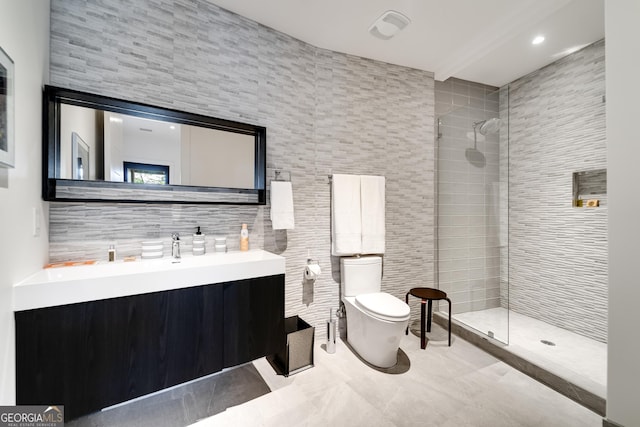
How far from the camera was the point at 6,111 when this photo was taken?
0.97m

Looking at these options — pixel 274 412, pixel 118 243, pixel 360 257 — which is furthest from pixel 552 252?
pixel 118 243

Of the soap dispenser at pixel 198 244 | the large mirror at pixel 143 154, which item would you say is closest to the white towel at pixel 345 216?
the large mirror at pixel 143 154

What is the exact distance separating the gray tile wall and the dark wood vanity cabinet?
2.75 metres

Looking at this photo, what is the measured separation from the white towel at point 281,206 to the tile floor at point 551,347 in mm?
1982

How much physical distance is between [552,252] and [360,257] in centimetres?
195

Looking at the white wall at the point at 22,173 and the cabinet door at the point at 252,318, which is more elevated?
the white wall at the point at 22,173

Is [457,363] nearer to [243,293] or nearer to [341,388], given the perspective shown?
[341,388]

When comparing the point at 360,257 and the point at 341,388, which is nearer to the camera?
the point at 341,388

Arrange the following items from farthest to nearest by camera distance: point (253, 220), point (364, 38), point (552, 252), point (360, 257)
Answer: point (552, 252) → point (360, 257) → point (364, 38) → point (253, 220)

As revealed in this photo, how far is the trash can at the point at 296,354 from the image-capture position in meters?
1.87

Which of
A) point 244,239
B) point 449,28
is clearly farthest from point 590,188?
point 244,239

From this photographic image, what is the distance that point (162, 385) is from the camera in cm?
133

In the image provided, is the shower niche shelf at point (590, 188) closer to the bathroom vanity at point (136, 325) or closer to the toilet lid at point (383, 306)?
the toilet lid at point (383, 306)

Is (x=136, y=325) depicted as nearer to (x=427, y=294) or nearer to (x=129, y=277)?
(x=129, y=277)
